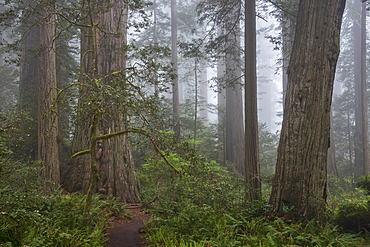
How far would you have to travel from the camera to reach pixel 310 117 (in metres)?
4.54

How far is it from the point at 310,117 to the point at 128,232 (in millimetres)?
4519

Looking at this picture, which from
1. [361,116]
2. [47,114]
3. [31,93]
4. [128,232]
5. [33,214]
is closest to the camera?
[33,214]

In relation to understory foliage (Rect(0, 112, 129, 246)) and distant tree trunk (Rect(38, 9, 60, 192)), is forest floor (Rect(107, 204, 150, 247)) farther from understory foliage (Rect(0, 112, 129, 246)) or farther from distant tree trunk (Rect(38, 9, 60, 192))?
distant tree trunk (Rect(38, 9, 60, 192))

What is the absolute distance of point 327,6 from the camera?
463 cm

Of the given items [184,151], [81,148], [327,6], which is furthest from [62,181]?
[327,6]

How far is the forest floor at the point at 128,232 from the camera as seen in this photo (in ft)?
14.3

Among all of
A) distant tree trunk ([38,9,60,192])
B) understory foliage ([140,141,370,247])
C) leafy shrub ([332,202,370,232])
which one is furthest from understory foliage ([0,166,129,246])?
leafy shrub ([332,202,370,232])

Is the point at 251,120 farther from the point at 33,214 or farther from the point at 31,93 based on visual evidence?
the point at 31,93

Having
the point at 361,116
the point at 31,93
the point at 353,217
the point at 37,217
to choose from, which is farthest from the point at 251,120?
the point at 361,116

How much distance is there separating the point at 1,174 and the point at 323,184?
5.90 metres

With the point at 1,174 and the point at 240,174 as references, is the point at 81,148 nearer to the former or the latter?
the point at 1,174

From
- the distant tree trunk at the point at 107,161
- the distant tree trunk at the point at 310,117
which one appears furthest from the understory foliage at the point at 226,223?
the distant tree trunk at the point at 107,161

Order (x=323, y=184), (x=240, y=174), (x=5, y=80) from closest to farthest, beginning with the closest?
1. (x=323, y=184)
2. (x=240, y=174)
3. (x=5, y=80)

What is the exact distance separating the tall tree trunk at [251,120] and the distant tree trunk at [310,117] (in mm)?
580
